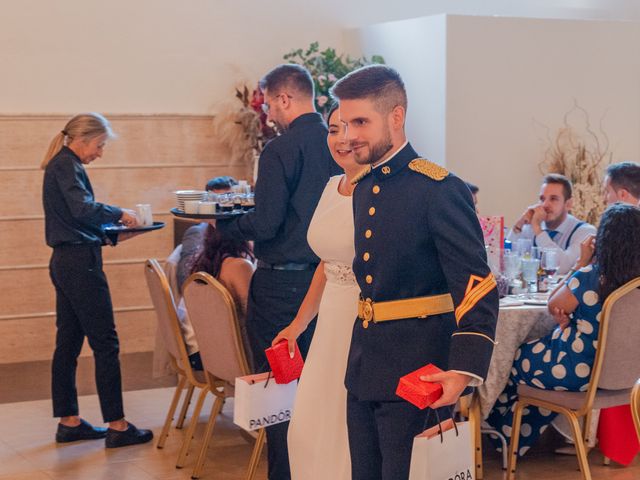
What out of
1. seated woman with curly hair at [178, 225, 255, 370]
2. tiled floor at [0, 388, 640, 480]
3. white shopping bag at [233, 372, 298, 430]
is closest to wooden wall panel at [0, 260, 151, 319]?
tiled floor at [0, 388, 640, 480]

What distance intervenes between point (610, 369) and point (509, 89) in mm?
3328

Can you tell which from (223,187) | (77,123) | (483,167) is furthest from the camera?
(483,167)

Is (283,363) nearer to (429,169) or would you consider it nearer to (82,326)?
(429,169)

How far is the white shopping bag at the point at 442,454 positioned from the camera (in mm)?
2248

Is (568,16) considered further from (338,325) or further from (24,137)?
(338,325)

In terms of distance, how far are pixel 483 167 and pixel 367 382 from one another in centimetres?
454

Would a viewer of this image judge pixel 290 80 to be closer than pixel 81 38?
Yes

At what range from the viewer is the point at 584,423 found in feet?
14.3

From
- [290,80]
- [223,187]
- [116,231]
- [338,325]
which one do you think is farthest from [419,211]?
[223,187]

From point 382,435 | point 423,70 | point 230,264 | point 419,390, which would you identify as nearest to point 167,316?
point 230,264

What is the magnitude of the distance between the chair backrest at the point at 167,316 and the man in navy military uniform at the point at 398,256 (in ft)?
6.89

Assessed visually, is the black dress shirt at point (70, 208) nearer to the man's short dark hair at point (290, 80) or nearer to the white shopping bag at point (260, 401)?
the man's short dark hair at point (290, 80)

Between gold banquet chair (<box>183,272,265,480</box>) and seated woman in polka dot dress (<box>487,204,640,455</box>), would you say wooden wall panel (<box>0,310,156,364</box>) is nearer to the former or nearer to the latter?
gold banquet chair (<box>183,272,265,480</box>)

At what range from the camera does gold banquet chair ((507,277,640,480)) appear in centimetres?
381
